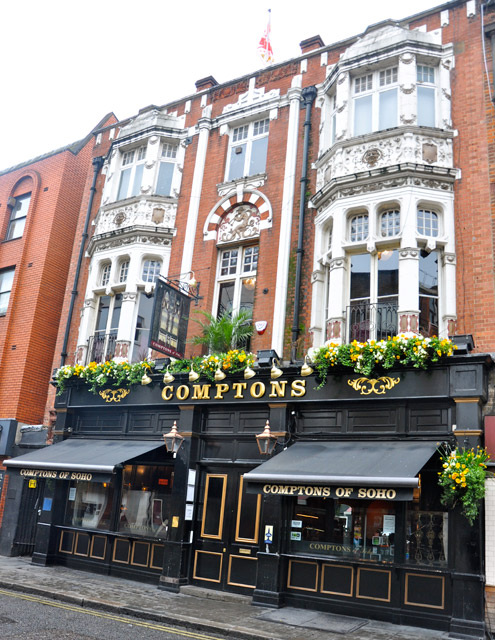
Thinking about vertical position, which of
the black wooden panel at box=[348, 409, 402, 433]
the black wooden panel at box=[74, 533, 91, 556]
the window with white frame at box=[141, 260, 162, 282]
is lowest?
the black wooden panel at box=[74, 533, 91, 556]

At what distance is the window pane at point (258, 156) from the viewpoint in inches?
619

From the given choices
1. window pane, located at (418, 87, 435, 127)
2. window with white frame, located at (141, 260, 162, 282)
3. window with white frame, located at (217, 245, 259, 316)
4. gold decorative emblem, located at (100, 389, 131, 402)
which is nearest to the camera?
window pane, located at (418, 87, 435, 127)

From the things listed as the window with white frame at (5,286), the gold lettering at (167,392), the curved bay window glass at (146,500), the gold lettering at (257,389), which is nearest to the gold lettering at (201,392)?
the gold lettering at (167,392)

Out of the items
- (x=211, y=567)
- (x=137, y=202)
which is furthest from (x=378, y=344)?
(x=137, y=202)

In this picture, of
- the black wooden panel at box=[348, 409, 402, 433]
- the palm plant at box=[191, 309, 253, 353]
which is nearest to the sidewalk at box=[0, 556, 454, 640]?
the black wooden panel at box=[348, 409, 402, 433]

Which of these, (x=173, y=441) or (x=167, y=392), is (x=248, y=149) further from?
(x=173, y=441)

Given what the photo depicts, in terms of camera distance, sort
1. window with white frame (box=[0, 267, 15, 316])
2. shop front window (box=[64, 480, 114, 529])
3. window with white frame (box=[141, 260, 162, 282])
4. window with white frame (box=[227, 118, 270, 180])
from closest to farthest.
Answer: shop front window (box=[64, 480, 114, 529]) < window with white frame (box=[227, 118, 270, 180]) < window with white frame (box=[141, 260, 162, 282]) < window with white frame (box=[0, 267, 15, 316])

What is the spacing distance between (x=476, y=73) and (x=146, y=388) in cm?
1063

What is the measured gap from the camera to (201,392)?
13.2 metres

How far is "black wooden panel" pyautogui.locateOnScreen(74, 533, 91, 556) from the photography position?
1423cm

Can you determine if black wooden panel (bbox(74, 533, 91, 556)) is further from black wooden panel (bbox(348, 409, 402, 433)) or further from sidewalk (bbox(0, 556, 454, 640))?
black wooden panel (bbox(348, 409, 402, 433))

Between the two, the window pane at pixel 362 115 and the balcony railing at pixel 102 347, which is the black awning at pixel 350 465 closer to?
the balcony railing at pixel 102 347

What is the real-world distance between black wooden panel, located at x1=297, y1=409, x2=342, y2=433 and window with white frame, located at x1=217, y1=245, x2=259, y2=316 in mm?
3430

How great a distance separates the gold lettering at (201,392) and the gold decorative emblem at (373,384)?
3346 millimetres
